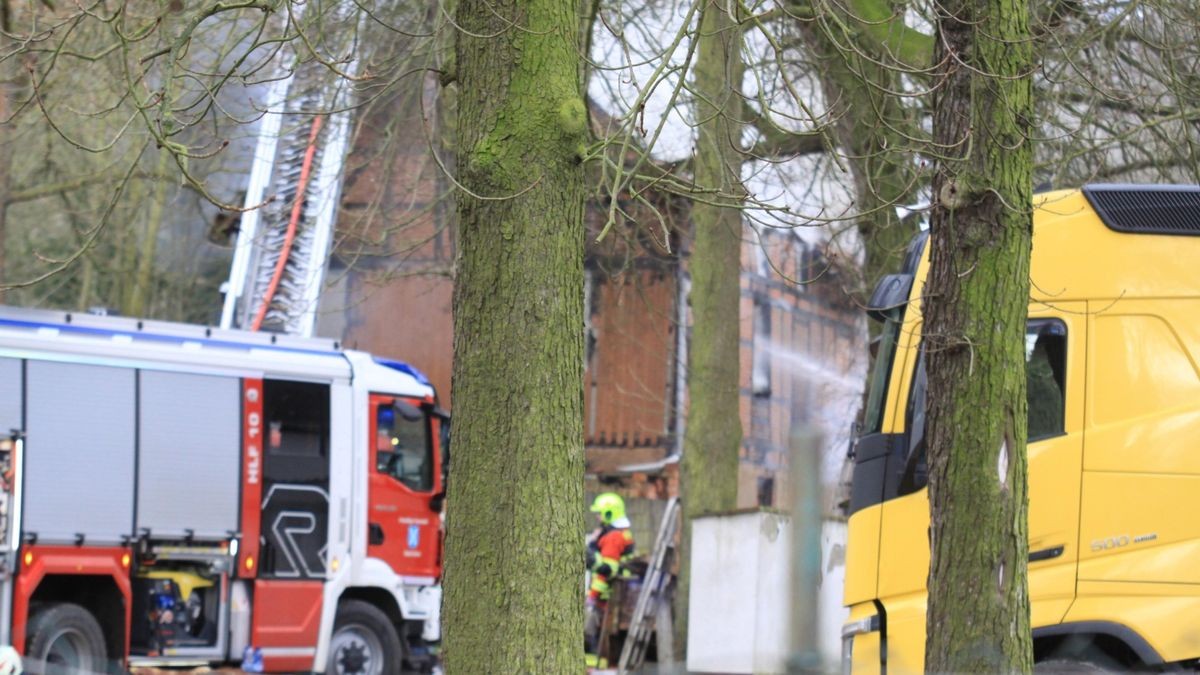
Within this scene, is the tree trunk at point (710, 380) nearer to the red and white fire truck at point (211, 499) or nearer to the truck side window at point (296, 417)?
the red and white fire truck at point (211, 499)

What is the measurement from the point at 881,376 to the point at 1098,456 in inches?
49.3

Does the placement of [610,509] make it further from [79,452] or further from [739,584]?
[79,452]

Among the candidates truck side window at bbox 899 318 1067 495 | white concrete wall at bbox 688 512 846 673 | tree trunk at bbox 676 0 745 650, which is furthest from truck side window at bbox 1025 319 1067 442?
tree trunk at bbox 676 0 745 650

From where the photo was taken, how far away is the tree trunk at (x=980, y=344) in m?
5.77

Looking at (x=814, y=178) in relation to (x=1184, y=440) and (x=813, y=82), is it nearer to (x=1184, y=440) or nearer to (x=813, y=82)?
(x=813, y=82)

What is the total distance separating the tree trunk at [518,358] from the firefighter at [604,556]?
8.83 m

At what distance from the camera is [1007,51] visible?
6074mm

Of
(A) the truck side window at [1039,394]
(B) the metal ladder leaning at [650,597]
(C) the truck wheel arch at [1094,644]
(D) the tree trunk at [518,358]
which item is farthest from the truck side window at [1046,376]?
(B) the metal ladder leaning at [650,597]

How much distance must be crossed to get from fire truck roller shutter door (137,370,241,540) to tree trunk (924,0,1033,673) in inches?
322

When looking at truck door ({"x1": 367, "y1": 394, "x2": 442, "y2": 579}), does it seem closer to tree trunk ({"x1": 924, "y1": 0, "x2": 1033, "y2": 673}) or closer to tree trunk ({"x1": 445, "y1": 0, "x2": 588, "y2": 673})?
tree trunk ({"x1": 924, "y1": 0, "x2": 1033, "y2": 673})

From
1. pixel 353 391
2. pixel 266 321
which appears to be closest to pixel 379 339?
pixel 266 321

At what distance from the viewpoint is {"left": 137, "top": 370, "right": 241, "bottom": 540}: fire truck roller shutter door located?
12391mm

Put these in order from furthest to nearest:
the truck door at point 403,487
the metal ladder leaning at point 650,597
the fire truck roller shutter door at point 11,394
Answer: the truck door at point 403,487, the metal ladder leaning at point 650,597, the fire truck roller shutter door at point 11,394

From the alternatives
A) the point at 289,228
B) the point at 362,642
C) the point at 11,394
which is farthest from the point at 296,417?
the point at 289,228
